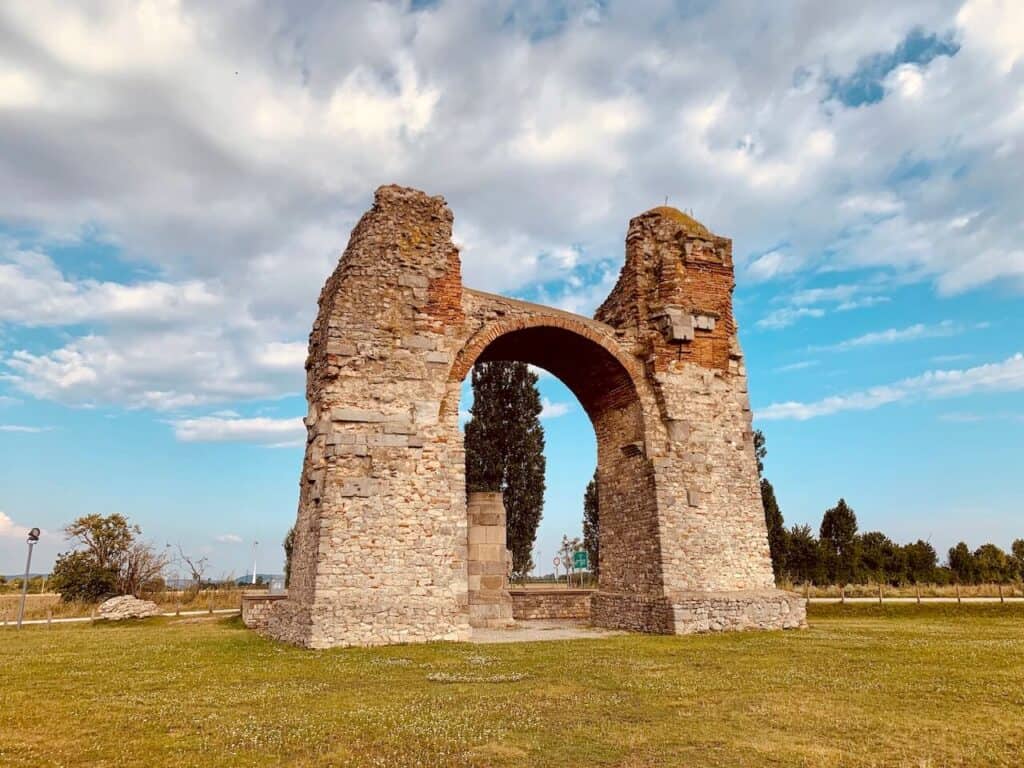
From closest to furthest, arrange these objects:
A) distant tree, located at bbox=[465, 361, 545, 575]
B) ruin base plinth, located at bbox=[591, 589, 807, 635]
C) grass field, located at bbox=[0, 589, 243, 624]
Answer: ruin base plinth, located at bbox=[591, 589, 807, 635], grass field, located at bbox=[0, 589, 243, 624], distant tree, located at bbox=[465, 361, 545, 575]

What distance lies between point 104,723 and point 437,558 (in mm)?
6570

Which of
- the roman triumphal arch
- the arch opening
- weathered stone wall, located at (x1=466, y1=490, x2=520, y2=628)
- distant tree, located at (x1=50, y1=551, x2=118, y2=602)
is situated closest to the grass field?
distant tree, located at (x1=50, y1=551, x2=118, y2=602)

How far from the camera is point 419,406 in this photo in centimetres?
1280

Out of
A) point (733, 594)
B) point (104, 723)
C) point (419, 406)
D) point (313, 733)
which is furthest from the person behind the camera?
point (733, 594)

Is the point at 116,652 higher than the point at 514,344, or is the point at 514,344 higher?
the point at 514,344

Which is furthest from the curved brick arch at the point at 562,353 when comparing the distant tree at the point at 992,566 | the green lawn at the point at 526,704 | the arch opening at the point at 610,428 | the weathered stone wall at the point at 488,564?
the distant tree at the point at 992,566

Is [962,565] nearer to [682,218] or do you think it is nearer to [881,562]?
[881,562]

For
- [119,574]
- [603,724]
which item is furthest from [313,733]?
[119,574]

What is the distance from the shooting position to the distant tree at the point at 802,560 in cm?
3353

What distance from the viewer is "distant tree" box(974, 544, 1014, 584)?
32.4 meters

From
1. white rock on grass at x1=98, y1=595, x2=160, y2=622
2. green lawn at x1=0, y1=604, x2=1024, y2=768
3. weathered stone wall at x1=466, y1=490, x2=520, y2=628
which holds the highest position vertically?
weathered stone wall at x1=466, y1=490, x2=520, y2=628

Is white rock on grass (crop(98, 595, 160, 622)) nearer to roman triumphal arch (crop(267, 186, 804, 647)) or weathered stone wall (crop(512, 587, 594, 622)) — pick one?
roman triumphal arch (crop(267, 186, 804, 647))

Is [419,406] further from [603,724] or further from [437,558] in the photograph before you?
[603,724]

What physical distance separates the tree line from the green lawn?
22491 mm
